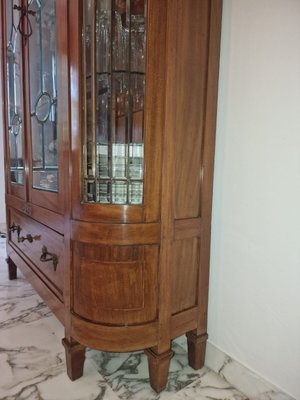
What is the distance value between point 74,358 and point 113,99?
90 centimetres

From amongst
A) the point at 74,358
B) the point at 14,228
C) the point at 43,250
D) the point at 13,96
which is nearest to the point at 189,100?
the point at 43,250

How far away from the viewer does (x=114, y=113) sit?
2.97 ft

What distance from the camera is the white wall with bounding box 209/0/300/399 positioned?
825mm

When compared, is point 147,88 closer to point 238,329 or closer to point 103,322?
point 103,322

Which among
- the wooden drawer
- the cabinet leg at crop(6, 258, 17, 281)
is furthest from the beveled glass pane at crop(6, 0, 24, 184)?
the cabinet leg at crop(6, 258, 17, 281)

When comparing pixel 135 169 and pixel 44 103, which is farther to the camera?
pixel 44 103

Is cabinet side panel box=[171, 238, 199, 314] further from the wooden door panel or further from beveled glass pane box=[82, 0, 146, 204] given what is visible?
beveled glass pane box=[82, 0, 146, 204]

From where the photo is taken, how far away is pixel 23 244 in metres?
1.52

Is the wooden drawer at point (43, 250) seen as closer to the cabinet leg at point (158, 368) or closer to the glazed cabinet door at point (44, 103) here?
the glazed cabinet door at point (44, 103)

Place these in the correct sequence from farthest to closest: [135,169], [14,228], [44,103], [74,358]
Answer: [14,228] < [44,103] < [74,358] < [135,169]

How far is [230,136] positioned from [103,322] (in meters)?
0.76

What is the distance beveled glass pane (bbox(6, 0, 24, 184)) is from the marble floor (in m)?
0.76

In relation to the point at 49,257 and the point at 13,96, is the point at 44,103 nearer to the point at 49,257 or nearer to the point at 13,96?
the point at 13,96

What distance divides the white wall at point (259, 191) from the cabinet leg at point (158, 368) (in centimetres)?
24
